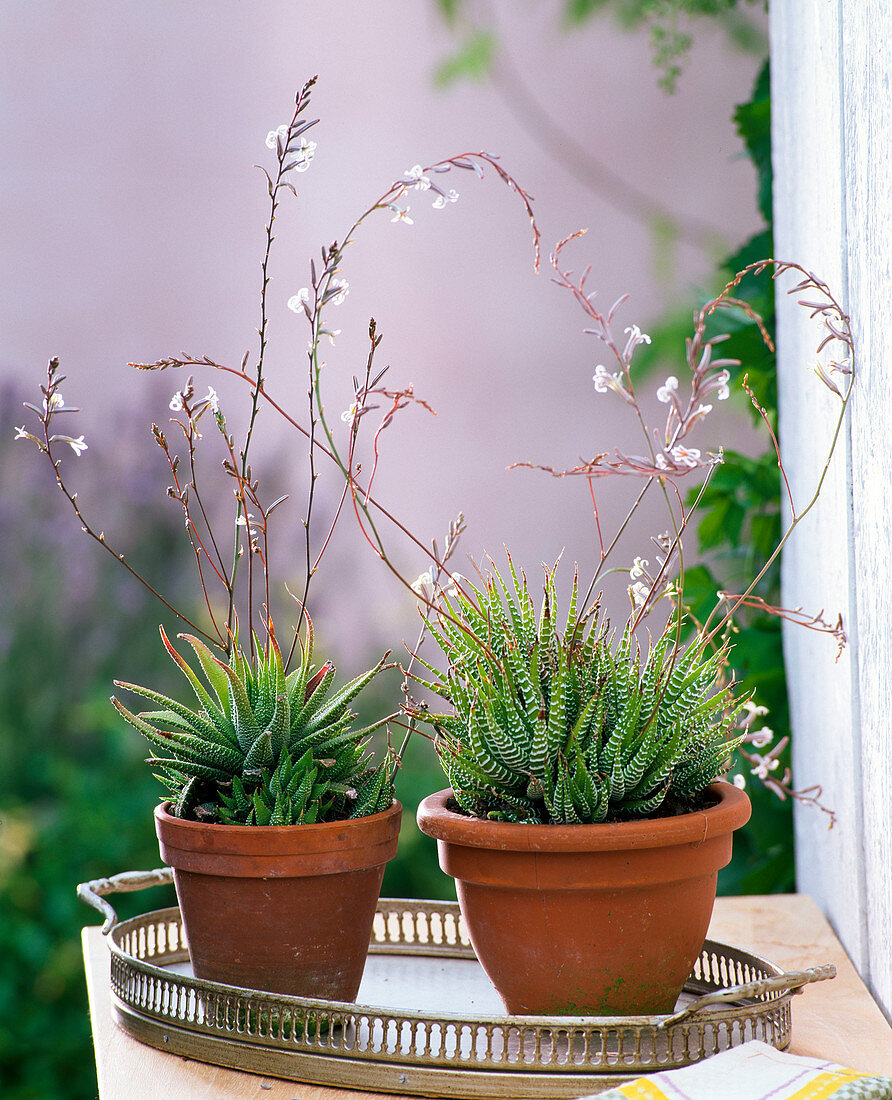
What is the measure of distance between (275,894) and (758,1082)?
34 centimetres

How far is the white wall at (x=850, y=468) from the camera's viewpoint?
2.66ft

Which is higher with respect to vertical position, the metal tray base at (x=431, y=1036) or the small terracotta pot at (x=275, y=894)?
the small terracotta pot at (x=275, y=894)

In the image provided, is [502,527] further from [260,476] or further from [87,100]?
[87,100]

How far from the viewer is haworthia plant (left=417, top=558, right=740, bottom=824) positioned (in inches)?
28.2

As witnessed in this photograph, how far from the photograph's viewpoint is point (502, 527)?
5.80 feet

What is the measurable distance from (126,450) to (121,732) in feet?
1.48

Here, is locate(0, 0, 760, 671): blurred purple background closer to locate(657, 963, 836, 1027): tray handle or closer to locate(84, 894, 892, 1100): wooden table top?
locate(84, 894, 892, 1100): wooden table top

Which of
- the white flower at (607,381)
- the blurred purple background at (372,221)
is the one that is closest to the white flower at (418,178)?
the white flower at (607,381)

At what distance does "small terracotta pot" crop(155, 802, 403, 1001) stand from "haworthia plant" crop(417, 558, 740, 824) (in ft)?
0.32

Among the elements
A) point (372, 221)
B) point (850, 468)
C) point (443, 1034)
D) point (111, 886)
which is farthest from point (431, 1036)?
point (372, 221)

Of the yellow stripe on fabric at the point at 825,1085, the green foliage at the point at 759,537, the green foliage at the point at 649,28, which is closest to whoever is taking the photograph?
the yellow stripe on fabric at the point at 825,1085

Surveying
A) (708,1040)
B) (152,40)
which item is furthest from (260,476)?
(708,1040)

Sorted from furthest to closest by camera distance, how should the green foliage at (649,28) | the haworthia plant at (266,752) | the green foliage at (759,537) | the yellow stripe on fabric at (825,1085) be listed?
the green foliage at (649,28), the green foliage at (759,537), the haworthia plant at (266,752), the yellow stripe on fabric at (825,1085)

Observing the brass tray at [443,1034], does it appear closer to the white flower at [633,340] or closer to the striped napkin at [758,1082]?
the striped napkin at [758,1082]
